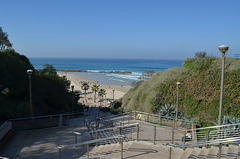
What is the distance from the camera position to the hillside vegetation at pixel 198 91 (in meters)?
14.3

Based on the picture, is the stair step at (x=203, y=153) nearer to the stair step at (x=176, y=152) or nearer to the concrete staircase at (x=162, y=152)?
the concrete staircase at (x=162, y=152)

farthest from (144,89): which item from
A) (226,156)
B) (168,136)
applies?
(226,156)

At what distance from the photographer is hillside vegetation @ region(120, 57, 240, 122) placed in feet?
46.8

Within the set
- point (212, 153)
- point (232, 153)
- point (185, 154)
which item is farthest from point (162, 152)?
point (232, 153)

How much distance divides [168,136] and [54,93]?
1320 cm

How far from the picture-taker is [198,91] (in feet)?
52.8

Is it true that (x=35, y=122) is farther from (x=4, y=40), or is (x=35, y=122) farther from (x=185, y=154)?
(x=4, y=40)

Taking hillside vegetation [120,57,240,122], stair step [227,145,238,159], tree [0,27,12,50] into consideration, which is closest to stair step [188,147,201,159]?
stair step [227,145,238,159]

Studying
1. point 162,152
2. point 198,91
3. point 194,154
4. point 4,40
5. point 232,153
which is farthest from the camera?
point 4,40

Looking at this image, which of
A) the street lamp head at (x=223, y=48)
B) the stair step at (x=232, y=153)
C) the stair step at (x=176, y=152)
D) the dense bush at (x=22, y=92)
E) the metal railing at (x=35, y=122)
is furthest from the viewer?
the dense bush at (x=22, y=92)

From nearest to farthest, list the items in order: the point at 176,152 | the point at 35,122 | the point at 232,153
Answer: the point at 232,153
the point at 176,152
the point at 35,122

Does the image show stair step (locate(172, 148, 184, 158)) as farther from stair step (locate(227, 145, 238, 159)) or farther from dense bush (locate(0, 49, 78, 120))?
dense bush (locate(0, 49, 78, 120))

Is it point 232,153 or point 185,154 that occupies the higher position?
point 232,153

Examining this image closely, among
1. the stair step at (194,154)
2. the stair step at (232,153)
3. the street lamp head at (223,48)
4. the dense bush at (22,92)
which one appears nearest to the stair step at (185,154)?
the stair step at (194,154)
